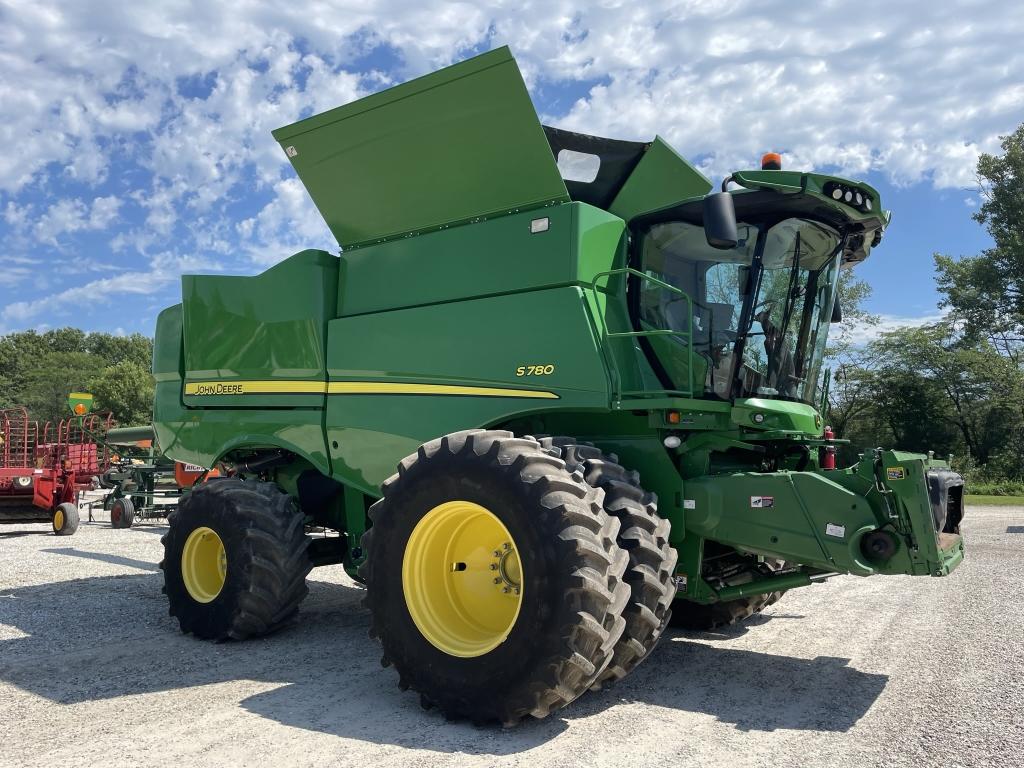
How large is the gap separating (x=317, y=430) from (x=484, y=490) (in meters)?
2.52

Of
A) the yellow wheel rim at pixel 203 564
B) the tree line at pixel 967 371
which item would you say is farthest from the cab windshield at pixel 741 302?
the tree line at pixel 967 371

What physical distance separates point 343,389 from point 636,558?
3.00 metres

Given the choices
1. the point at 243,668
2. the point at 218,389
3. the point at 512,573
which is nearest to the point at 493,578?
the point at 512,573

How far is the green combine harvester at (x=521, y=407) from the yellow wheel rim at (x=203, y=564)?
0.03 m

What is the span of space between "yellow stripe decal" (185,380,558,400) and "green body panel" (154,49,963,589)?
0.05 feet

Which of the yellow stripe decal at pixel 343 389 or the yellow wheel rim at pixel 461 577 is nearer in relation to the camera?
the yellow wheel rim at pixel 461 577

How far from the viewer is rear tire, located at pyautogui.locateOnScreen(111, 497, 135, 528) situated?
1598 cm

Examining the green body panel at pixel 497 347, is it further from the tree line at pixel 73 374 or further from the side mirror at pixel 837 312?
the tree line at pixel 73 374

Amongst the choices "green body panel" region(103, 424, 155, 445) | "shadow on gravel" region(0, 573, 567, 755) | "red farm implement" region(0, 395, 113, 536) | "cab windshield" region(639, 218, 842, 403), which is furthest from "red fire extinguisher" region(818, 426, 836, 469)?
"red farm implement" region(0, 395, 113, 536)

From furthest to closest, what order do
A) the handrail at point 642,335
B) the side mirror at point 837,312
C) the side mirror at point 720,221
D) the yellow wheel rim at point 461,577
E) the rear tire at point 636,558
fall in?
the side mirror at point 837,312 → the handrail at point 642,335 → the side mirror at point 720,221 → the yellow wheel rim at point 461,577 → the rear tire at point 636,558

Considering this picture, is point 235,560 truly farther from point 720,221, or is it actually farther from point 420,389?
point 720,221

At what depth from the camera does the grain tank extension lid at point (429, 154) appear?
17.9 feet

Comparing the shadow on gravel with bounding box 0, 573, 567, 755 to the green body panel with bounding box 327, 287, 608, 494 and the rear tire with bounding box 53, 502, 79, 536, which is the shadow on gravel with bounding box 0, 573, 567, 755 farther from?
the rear tire with bounding box 53, 502, 79, 536

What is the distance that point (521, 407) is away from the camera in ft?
17.6
